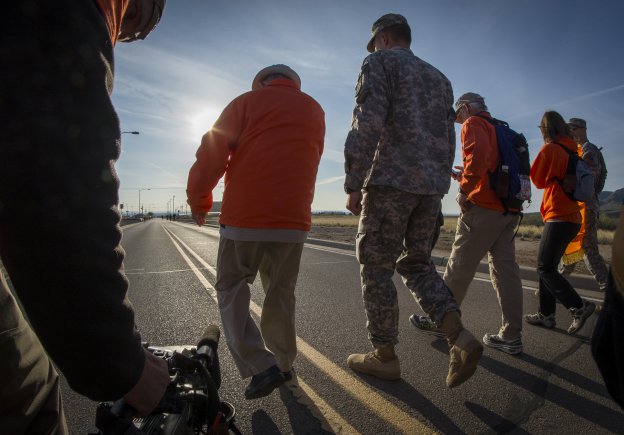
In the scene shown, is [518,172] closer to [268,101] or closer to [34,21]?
[268,101]

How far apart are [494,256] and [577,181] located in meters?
1.17

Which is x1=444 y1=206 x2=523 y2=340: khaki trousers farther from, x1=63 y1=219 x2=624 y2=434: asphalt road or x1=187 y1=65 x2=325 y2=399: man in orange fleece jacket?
x1=187 y1=65 x2=325 y2=399: man in orange fleece jacket

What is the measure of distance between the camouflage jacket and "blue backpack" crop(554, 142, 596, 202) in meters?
1.61

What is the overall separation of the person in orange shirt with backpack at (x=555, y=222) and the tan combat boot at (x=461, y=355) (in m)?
1.76

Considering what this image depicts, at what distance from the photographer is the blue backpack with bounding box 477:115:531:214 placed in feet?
10.4

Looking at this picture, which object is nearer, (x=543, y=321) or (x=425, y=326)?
(x=425, y=326)

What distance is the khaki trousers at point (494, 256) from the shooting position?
3.16 meters

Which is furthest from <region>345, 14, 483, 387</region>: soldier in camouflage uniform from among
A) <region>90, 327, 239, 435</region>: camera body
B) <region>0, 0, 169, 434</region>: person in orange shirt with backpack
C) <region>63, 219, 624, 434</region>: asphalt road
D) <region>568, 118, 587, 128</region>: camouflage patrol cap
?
<region>568, 118, 587, 128</region>: camouflage patrol cap

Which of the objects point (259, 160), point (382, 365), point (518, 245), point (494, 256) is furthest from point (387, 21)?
point (518, 245)

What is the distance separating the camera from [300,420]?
6.82ft

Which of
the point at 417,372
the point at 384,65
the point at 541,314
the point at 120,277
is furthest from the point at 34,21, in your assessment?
the point at 541,314

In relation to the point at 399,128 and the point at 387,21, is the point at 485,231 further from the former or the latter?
the point at 387,21

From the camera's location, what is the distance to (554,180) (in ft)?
12.1

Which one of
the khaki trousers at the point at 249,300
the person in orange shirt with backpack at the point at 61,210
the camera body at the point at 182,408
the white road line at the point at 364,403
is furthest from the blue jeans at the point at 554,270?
the person in orange shirt with backpack at the point at 61,210
